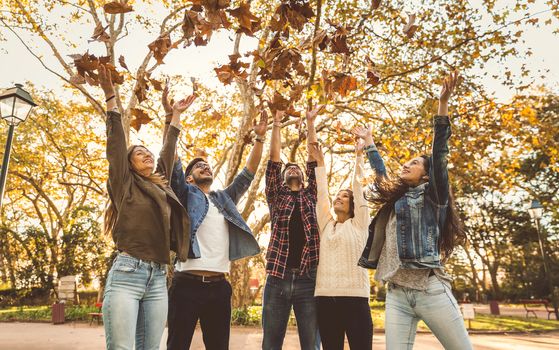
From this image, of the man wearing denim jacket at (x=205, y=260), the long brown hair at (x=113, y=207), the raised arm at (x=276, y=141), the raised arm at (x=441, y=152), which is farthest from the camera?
the raised arm at (x=276, y=141)

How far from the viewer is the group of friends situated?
2.83 m

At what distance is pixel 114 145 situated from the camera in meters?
2.87

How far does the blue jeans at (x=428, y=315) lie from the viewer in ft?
8.87

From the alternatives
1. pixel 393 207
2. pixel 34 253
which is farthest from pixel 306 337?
pixel 34 253

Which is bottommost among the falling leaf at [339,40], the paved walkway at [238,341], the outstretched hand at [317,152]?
the paved walkway at [238,341]

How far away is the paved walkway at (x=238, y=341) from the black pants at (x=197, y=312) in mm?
4593

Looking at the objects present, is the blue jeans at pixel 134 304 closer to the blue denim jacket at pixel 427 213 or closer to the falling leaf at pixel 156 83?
the falling leaf at pixel 156 83

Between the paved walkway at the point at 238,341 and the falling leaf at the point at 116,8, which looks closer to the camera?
the falling leaf at the point at 116,8

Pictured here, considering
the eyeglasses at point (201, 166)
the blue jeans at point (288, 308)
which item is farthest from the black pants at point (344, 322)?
the eyeglasses at point (201, 166)

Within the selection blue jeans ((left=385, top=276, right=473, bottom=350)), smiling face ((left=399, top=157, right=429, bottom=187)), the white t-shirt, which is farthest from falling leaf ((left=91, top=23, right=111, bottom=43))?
blue jeans ((left=385, top=276, right=473, bottom=350))

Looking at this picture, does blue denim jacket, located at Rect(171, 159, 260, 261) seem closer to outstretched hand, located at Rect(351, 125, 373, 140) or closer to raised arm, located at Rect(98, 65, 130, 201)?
raised arm, located at Rect(98, 65, 130, 201)

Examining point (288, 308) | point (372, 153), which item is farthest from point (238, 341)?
point (372, 153)

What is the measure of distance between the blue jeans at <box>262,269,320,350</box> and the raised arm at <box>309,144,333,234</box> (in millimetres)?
531

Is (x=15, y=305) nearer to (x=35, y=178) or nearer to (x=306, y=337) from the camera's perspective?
(x=35, y=178)
